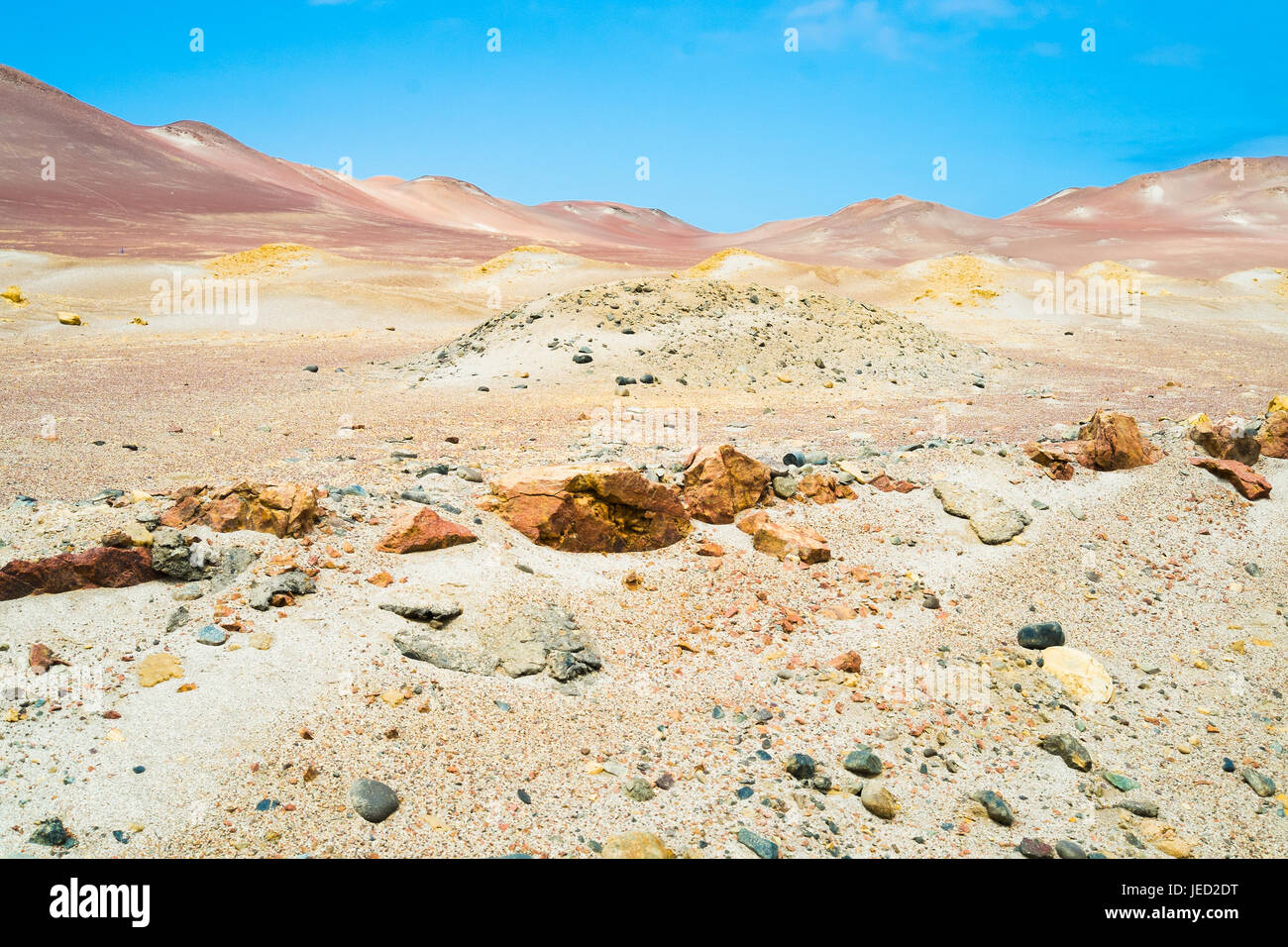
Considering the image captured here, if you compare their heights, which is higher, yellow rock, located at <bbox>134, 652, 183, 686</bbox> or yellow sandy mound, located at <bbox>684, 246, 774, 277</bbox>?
yellow sandy mound, located at <bbox>684, 246, 774, 277</bbox>

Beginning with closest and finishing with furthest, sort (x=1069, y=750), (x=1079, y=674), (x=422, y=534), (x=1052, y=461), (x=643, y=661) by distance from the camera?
(x=1069, y=750)
(x=643, y=661)
(x=1079, y=674)
(x=422, y=534)
(x=1052, y=461)

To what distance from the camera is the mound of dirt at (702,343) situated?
13.5 metres

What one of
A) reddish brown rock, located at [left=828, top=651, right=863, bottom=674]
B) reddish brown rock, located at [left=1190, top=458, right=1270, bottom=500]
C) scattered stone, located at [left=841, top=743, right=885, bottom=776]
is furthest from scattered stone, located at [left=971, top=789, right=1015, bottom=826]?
reddish brown rock, located at [left=1190, top=458, right=1270, bottom=500]

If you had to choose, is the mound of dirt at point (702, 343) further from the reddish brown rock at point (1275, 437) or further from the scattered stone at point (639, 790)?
the scattered stone at point (639, 790)

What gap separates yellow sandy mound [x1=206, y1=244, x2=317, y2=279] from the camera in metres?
27.5

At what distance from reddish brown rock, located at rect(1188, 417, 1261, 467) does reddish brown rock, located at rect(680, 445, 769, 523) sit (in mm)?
4469

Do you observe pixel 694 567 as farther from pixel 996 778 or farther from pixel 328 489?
pixel 328 489

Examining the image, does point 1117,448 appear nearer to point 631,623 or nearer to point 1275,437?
point 1275,437

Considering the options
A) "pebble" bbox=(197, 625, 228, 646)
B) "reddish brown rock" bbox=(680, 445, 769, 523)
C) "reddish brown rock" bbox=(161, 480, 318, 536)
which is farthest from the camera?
"reddish brown rock" bbox=(680, 445, 769, 523)

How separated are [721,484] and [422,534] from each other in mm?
2401

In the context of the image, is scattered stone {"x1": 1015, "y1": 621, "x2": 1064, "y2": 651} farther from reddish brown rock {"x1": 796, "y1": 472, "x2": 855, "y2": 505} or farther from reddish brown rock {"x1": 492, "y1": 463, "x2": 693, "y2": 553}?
reddish brown rock {"x1": 492, "y1": 463, "x2": 693, "y2": 553}

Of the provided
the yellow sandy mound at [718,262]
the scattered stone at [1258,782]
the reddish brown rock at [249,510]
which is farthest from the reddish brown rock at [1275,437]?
the yellow sandy mound at [718,262]

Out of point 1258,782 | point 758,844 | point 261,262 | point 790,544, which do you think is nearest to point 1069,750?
point 1258,782

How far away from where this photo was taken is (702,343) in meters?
14.3
